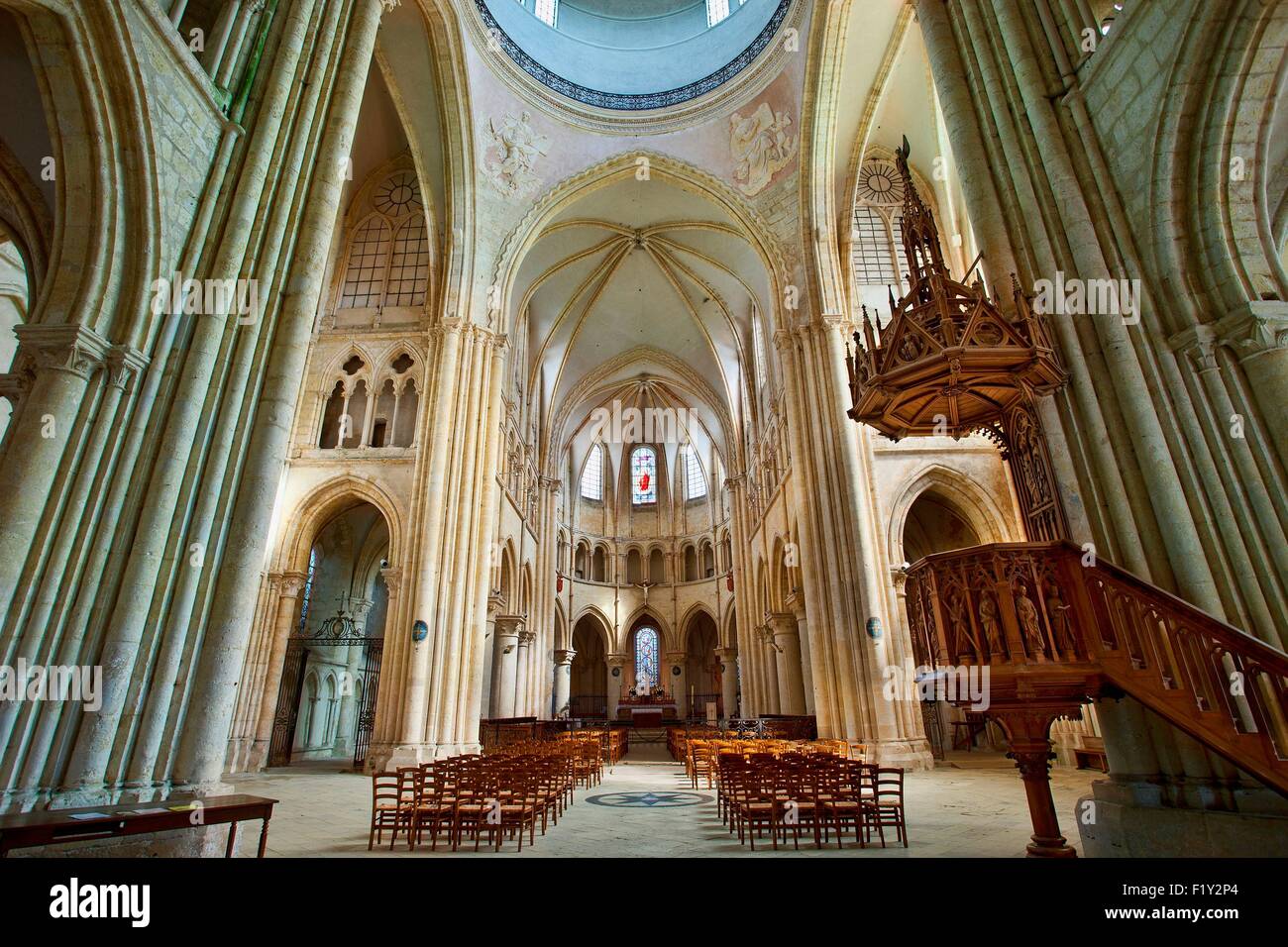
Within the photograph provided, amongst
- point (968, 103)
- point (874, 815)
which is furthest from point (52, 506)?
point (968, 103)

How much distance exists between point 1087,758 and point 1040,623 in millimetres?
10906

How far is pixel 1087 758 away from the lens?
12.5 meters

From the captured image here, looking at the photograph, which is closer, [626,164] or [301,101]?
[301,101]

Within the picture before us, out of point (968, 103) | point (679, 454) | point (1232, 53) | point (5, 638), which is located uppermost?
point (679, 454)

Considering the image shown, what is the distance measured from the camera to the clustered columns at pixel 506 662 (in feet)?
66.5

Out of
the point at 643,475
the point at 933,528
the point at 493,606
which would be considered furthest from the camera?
the point at 643,475

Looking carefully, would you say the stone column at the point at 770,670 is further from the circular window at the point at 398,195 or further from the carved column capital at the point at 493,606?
the circular window at the point at 398,195

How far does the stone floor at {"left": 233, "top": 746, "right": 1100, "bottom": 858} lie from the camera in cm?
537

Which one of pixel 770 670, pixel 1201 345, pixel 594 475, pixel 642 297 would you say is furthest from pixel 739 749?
pixel 594 475

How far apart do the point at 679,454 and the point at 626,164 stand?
18.0 metres

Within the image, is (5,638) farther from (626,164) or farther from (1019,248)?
(626,164)

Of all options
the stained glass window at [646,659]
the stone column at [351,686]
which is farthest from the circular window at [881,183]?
the stained glass window at [646,659]

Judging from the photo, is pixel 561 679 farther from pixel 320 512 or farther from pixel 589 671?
pixel 320 512

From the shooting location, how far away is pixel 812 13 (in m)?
14.5
